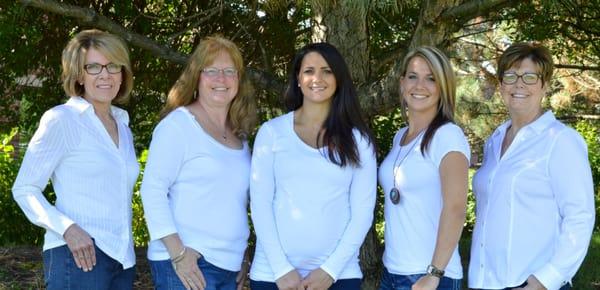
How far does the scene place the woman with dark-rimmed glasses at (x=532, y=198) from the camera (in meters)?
3.21

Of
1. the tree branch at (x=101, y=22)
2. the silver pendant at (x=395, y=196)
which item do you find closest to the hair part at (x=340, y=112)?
the silver pendant at (x=395, y=196)

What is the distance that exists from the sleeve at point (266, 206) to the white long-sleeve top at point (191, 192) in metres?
0.10

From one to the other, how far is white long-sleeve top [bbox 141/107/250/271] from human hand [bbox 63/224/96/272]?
0.28m

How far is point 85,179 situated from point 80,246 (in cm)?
28

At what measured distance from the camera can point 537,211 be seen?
3.27m

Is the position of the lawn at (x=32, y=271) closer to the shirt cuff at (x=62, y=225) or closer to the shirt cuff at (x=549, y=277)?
the shirt cuff at (x=62, y=225)

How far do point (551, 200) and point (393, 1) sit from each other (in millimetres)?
1310

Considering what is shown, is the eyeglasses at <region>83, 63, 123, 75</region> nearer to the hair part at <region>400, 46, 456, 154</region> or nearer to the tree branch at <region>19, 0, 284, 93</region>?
the hair part at <region>400, 46, 456, 154</region>

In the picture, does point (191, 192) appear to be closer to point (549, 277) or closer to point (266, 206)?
point (266, 206)

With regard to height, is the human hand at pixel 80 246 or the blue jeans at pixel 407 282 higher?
the human hand at pixel 80 246

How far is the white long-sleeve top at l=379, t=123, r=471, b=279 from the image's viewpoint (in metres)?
3.34

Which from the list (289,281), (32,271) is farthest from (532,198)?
(32,271)

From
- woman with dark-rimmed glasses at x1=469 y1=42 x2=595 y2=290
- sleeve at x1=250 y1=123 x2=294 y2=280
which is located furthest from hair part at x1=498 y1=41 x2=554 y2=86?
sleeve at x1=250 y1=123 x2=294 y2=280

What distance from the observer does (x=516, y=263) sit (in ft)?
10.8
